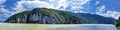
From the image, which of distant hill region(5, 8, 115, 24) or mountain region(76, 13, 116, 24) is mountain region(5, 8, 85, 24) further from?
mountain region(76, 13, 116, 24)

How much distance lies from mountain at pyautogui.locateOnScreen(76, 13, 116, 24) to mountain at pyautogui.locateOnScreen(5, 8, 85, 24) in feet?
1.77

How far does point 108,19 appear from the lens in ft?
83.4

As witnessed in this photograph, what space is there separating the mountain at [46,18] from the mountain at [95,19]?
0.54m

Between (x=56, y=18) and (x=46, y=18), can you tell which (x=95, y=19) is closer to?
(x=56, y=18)

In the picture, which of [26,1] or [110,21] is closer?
[110,21]

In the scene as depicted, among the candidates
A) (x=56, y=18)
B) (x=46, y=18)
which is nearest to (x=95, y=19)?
(x=56, y=18)

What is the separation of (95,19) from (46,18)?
17.5ft

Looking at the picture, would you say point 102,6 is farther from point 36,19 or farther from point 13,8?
point 13,8

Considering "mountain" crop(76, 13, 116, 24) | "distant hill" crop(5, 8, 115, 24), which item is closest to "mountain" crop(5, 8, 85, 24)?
"distant hill" crop(5, 8, 115, 24)

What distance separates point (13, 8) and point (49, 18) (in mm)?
4061

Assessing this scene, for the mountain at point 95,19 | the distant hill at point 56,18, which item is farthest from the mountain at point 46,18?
the mountain at point 95,19

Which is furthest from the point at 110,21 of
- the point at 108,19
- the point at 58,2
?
the point at 58,2

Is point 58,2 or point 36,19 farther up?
point 58,2

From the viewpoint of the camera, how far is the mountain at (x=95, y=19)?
82.8 ft
